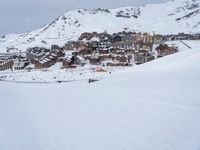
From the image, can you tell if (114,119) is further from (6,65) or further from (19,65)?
(6,65)

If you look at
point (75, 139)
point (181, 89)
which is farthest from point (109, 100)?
point (75, 139)

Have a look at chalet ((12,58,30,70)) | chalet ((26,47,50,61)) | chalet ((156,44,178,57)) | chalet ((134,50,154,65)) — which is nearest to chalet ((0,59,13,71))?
chalet ((12,58,30,70))

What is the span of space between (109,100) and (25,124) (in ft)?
6.03

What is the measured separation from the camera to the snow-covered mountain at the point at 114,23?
12044cm

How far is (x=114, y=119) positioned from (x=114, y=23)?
14106 cm

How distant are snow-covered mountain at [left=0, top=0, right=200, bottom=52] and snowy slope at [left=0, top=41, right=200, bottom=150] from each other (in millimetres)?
99717

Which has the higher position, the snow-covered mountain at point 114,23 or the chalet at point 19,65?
the snow-covered mountain at point 114,23

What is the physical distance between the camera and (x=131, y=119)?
5496 mm

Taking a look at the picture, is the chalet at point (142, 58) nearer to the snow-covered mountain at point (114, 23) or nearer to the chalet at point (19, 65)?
the chalet at point (19, 65)

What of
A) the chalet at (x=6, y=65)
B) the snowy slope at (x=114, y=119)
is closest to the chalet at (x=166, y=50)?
the chalet at (x=6, y=65)

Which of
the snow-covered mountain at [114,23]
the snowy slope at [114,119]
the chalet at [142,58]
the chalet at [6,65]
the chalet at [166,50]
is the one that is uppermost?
the snow-covered mountain at [114,23]

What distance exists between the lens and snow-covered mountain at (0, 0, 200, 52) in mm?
120438

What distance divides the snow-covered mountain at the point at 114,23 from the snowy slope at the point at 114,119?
9972 cm

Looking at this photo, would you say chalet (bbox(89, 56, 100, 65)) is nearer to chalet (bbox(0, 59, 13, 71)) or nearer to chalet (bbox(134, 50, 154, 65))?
chalet (bbox(134, 50, 154, 65))
